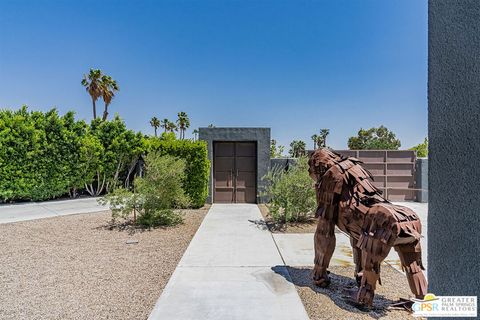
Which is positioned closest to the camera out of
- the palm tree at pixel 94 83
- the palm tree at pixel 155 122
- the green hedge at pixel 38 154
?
the green hedge at pixel 38 154

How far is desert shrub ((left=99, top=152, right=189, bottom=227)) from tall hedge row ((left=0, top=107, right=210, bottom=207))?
2.66 metres

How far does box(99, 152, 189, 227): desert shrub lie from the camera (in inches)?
287

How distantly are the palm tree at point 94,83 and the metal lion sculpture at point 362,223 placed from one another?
30238mm

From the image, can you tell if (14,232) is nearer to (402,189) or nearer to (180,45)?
(180,45)

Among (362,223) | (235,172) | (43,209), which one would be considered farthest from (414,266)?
(43,209)

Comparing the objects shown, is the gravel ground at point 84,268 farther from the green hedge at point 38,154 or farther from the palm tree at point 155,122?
the palm tree at point 155,122

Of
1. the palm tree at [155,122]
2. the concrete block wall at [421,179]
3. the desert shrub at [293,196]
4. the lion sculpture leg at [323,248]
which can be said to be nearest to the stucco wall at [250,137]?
the desert shrub at [293,196]

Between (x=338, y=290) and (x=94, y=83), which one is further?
(x=94, y=83)

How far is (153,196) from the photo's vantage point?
736cm

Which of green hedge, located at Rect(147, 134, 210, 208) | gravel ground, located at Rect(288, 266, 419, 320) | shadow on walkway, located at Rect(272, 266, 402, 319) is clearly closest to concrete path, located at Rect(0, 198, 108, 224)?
green hedge, located at Rect(147, 134, 210, 208)

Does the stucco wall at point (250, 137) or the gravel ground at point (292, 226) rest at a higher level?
the stucco wall at point (250, 137)

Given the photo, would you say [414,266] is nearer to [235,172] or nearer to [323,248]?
[323,248]

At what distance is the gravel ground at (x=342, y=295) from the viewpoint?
3.14 metres

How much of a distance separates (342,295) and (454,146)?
279 cm
